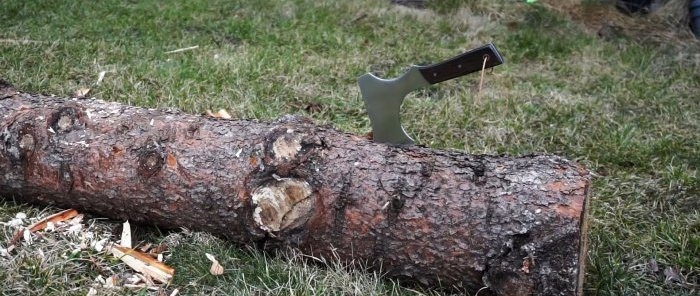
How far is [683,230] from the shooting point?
113 inches

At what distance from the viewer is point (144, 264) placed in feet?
7.54

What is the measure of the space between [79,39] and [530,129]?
3.24 m

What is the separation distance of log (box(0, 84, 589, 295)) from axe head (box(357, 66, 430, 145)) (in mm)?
311

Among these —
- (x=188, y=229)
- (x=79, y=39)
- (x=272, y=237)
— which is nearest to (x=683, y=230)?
(x=272, y=237)

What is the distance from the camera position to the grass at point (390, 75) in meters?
2.33

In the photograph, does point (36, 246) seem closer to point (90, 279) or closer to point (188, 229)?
point (90, 279)

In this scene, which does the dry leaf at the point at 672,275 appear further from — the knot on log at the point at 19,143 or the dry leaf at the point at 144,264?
the knot on log at the point at 19,143

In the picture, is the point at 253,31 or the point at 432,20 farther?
the point at 432,20

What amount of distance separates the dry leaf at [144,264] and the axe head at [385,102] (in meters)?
1.01

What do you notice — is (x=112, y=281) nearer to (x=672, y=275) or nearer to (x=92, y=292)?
(x=92, y=292)

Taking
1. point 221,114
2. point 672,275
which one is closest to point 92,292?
point 221,114

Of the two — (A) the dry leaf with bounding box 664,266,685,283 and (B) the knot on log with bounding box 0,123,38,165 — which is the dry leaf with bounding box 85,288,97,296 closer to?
(B) the knot on log with bounding box 0,123,38,165

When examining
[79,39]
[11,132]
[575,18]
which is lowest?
[575,18]

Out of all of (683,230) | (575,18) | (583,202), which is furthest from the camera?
(575,18)
